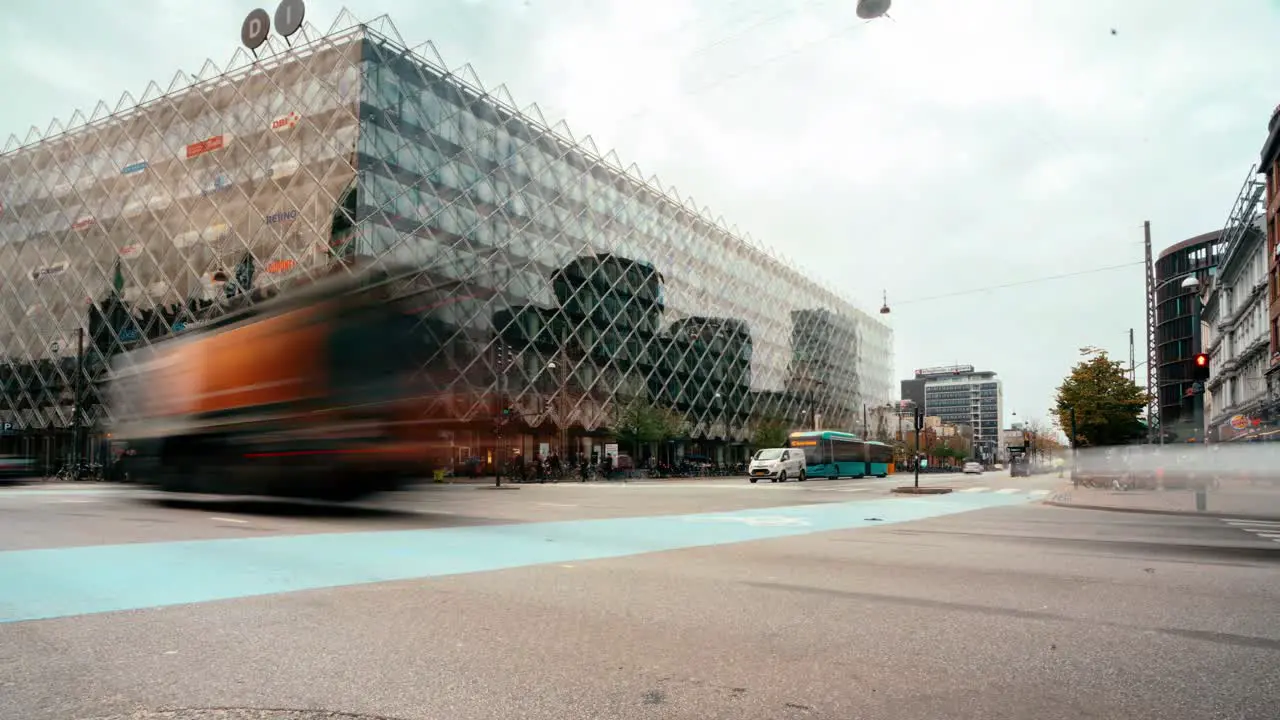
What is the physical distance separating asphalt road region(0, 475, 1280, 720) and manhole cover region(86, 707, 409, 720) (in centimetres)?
2

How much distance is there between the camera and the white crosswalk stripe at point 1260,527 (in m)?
13.8

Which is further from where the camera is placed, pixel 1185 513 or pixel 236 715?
pixel 1185 513

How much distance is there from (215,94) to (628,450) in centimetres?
3524

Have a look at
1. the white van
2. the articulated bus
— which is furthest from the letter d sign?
the articulated bus

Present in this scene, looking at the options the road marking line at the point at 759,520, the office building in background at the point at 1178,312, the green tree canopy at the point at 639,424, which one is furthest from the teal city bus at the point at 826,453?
the office building in background at the point at 1178,312

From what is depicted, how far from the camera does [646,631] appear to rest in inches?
211

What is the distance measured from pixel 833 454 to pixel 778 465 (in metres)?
8.95

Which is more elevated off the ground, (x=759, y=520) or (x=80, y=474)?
(x=759, y=520)

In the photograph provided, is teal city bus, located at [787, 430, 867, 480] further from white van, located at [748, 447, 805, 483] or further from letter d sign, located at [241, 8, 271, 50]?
letter d sign, located at [241, 8, 271, 50]

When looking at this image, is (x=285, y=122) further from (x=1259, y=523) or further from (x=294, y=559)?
(x=1259, y=523)

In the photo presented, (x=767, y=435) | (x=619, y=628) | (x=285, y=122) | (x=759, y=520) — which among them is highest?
(x=285, y=122)

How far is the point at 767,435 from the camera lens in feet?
250

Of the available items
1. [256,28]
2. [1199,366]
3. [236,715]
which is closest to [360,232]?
[256,28]

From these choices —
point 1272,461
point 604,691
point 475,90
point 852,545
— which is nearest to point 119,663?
point 604,691
